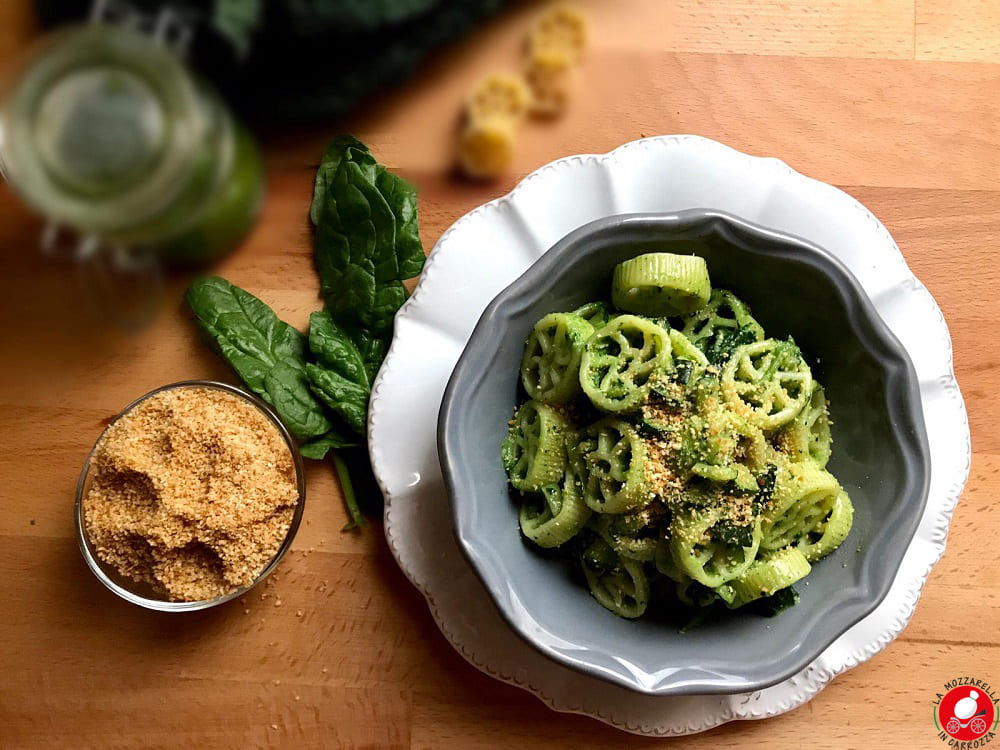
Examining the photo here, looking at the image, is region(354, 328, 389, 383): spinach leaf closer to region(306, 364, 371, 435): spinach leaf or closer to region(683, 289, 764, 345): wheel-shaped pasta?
region(306, 364, 371, 435): spinach leaf

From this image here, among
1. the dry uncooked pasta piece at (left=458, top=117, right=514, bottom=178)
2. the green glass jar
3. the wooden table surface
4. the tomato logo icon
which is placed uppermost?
the green glass jar

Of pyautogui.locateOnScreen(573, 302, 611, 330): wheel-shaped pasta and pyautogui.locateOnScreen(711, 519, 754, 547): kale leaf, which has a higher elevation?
pyautogui.locateOnScreen(573, 302, 611, 330): wheel-shaped pasta

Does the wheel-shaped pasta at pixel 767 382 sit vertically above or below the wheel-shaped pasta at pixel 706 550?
above

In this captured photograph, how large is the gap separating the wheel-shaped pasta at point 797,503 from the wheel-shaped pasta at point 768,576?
3 centimetres

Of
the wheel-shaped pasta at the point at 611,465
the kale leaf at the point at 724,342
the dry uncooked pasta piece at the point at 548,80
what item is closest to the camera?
the dry uncooked pasta piece at the point at 548,80

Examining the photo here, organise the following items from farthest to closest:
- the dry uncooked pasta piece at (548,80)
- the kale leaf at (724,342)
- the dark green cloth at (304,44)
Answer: the kale leaf at (724,342) → the dry uncooked pasta piece at (548,80) → the dark green cloth at (304,44)

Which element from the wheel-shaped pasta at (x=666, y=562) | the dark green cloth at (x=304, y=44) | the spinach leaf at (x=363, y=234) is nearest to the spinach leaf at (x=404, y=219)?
the spinach leaf at (x=363, y=234)

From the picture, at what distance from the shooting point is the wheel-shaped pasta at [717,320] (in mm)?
1288

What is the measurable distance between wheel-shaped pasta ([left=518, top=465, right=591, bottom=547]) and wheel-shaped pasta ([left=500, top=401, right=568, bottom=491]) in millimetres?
17

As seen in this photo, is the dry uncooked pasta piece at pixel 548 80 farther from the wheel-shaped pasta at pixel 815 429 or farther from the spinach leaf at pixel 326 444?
the spinach leaf at pixel 326 444

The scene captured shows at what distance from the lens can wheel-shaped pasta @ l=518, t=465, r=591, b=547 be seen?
1.23m

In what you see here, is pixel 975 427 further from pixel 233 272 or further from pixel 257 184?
pixel 257 184

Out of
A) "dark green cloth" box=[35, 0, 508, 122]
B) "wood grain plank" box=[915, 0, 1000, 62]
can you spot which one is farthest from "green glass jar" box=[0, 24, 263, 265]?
"wood grain plank" box=[915, 0, 1000, 62]

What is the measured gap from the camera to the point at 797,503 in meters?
1.23
